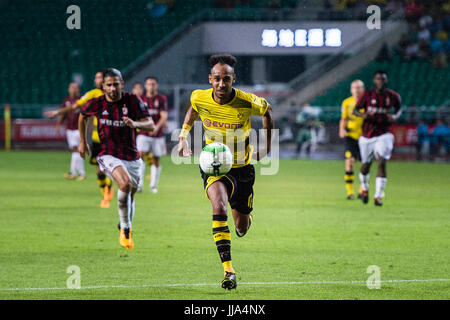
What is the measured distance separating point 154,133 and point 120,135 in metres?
6.62

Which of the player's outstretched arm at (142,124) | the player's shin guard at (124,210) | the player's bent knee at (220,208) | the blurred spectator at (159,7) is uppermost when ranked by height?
the blurred spectator at (159,7)

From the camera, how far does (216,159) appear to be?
308 inches

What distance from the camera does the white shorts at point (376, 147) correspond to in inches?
583

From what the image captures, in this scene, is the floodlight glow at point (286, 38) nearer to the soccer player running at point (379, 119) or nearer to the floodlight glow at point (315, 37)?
the floodlight glow at point (315, 37)

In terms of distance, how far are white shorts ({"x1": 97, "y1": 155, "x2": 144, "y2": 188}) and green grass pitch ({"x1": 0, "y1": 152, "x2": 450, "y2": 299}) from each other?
86 centimetres

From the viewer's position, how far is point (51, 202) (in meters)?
15.3

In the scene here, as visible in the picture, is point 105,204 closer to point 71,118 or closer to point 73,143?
point 73,143

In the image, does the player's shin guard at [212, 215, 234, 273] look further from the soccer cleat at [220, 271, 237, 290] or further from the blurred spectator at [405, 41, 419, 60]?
the blurred spectator at [405, 41, 419, 60]

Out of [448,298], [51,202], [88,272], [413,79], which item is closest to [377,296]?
[448,298]

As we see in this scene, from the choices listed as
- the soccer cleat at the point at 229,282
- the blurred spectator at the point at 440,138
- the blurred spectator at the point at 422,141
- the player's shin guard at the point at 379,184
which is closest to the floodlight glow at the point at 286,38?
the blurred spectator at the point at 422,141

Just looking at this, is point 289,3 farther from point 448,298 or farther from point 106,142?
point 448,298

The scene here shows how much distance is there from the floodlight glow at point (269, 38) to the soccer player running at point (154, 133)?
21.5 metres

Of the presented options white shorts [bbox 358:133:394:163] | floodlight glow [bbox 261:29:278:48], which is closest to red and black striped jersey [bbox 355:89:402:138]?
white shorts [bbox 358:133:394:163]
